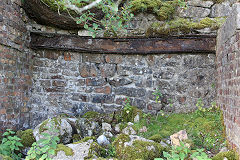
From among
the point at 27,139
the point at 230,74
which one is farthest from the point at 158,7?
the point at 27,139

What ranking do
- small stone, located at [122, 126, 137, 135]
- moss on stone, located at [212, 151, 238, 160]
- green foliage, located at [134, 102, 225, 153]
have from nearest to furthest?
moss on stone, located at [212, 151, 238, 160] < green foliage, located at [134, 102, 225, 153] < small stone, located at [122, 126, 137, 135]

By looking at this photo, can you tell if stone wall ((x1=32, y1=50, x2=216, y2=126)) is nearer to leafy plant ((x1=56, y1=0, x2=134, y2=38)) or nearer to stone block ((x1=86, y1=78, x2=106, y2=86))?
stone block ((x1=86, y1=78, x2=106, y2=86))

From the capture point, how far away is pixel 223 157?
2.53 m

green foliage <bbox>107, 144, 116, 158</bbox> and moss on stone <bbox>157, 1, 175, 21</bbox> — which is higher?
moss on stone <bbox>157, 1, 175, 21</bbox>

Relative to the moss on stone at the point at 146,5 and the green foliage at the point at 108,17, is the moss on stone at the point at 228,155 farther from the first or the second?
the moss on stone at the point at 146,5

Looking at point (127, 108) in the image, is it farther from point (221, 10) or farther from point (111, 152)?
point (221, 10)

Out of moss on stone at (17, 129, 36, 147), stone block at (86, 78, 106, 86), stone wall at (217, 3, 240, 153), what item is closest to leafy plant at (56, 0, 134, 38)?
stone block at (86, 78, 106, 86)

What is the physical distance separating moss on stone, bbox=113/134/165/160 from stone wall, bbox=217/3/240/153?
952 millimetres

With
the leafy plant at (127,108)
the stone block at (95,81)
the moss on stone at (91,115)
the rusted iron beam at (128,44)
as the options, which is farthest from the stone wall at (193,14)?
the moss on stone at (91,115)

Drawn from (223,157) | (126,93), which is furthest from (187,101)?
(223,157)

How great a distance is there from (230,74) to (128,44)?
6.41 feet

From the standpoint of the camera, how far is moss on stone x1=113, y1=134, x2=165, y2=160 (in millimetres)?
2701

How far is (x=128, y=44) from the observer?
4.16 m

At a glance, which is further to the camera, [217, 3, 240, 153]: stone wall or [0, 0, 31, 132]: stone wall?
[0, 0, 31, 132]: stone wall
